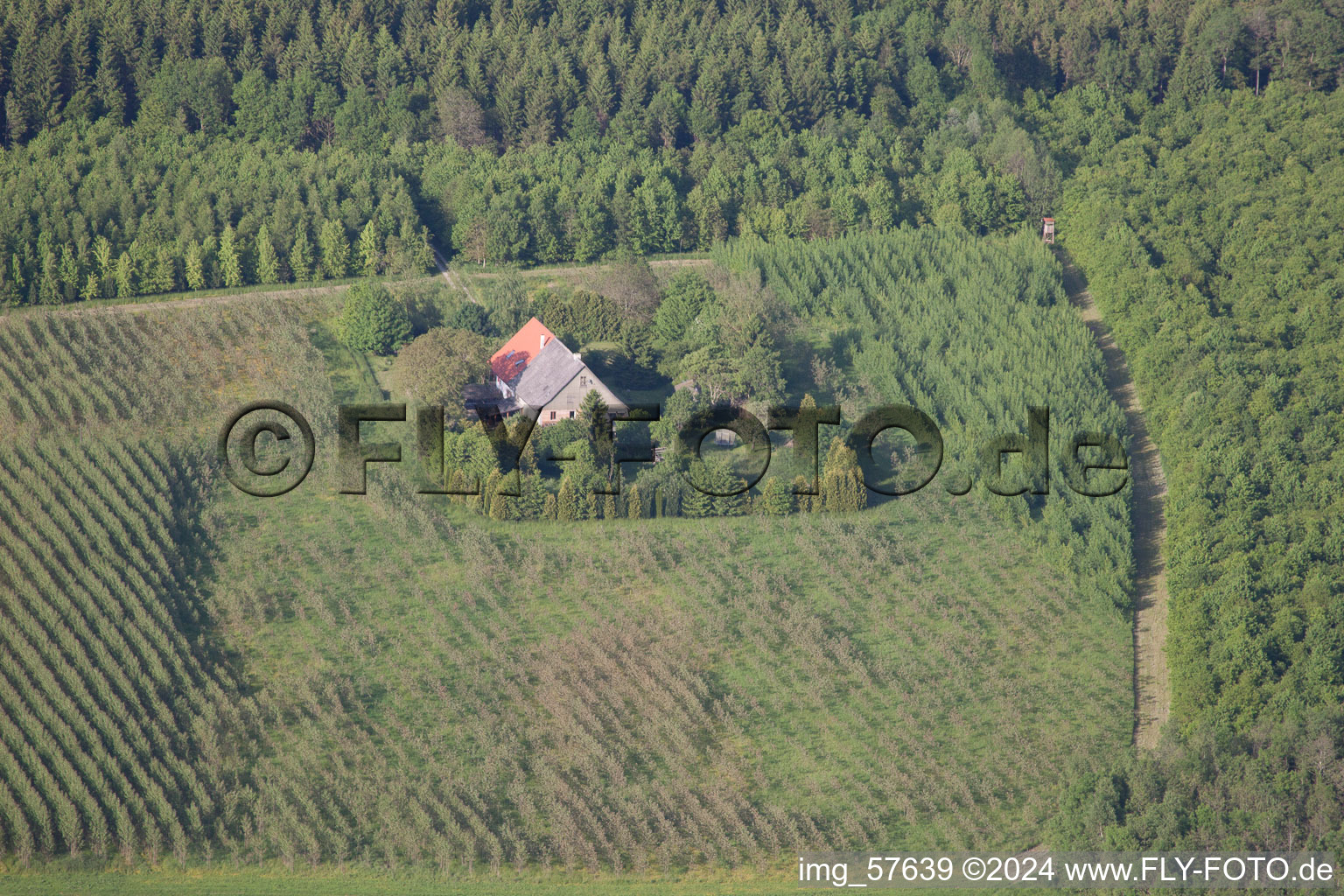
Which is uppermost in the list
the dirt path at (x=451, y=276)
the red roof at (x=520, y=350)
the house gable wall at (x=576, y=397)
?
the dirt path at (x=451, y=276)

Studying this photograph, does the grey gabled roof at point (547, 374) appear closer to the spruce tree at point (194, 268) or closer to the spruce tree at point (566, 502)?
the spruce tree at point (566, 502)

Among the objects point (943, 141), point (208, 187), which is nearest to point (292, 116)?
point (208, 187)

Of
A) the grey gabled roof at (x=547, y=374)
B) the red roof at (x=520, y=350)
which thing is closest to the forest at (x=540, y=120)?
the red roof at (x=520, y=350)

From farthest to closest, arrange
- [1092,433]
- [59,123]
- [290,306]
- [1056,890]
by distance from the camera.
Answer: [59,123], [290,306], [1092,433], [1056,890]

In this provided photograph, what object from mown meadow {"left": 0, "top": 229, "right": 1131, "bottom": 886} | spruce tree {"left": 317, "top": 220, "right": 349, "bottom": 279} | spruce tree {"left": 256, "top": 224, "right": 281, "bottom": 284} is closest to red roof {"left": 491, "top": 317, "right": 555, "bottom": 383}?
mown meadow {"left": 0, "top": 229, "right": 1131, "bottom": 886}

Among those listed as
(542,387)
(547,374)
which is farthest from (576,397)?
(547,374)

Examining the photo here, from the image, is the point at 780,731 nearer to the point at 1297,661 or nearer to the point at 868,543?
the point at 868,543

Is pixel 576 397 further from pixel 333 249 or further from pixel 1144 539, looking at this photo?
pixel 1144 539
